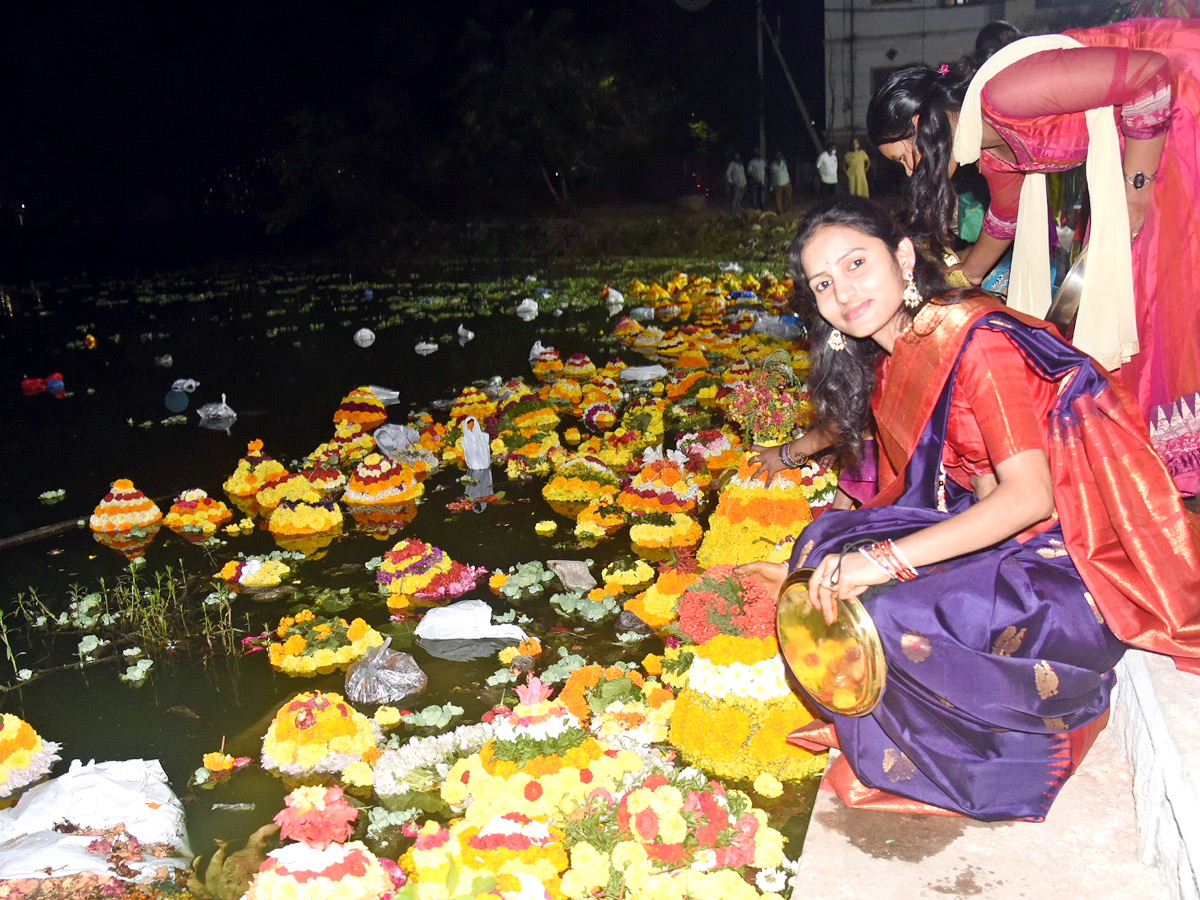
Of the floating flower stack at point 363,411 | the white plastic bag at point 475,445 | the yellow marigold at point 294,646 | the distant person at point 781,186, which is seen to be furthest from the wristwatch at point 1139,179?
the distant person at point 781,186

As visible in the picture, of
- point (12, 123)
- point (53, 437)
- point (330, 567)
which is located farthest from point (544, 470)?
point (12, 123)

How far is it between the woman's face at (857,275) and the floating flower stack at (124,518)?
185 inches

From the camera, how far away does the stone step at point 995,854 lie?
2.35 metres

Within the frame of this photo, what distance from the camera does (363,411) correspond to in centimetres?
Answer: 815

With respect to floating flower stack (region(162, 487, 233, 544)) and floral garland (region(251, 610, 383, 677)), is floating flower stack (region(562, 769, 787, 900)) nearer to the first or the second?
floral garland (region(251, 610, 383, 677))

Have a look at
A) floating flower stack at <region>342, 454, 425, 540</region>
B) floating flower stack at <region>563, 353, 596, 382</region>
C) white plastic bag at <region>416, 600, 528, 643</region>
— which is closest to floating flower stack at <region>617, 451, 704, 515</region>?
white plastic bag at <region>416, 600, 528, 643</region>

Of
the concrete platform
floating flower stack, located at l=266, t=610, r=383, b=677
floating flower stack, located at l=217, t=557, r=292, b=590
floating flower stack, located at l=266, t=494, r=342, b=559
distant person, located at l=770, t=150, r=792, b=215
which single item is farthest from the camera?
distant person, located at l=770, t=150, r=792, b=215

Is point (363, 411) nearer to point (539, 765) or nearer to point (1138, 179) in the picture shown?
point (539, 765)

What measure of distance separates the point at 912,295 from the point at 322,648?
110 inches

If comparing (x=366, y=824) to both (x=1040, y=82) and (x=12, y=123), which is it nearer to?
(x=1040, y=82)

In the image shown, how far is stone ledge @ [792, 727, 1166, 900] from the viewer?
7.72ft

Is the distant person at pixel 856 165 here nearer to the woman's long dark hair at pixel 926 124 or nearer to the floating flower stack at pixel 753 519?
the floating flower stack at pixel 753 519

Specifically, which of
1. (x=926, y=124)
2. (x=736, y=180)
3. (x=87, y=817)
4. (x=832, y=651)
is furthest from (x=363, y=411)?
(x=736, y=180)

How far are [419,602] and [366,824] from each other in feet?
5.47
